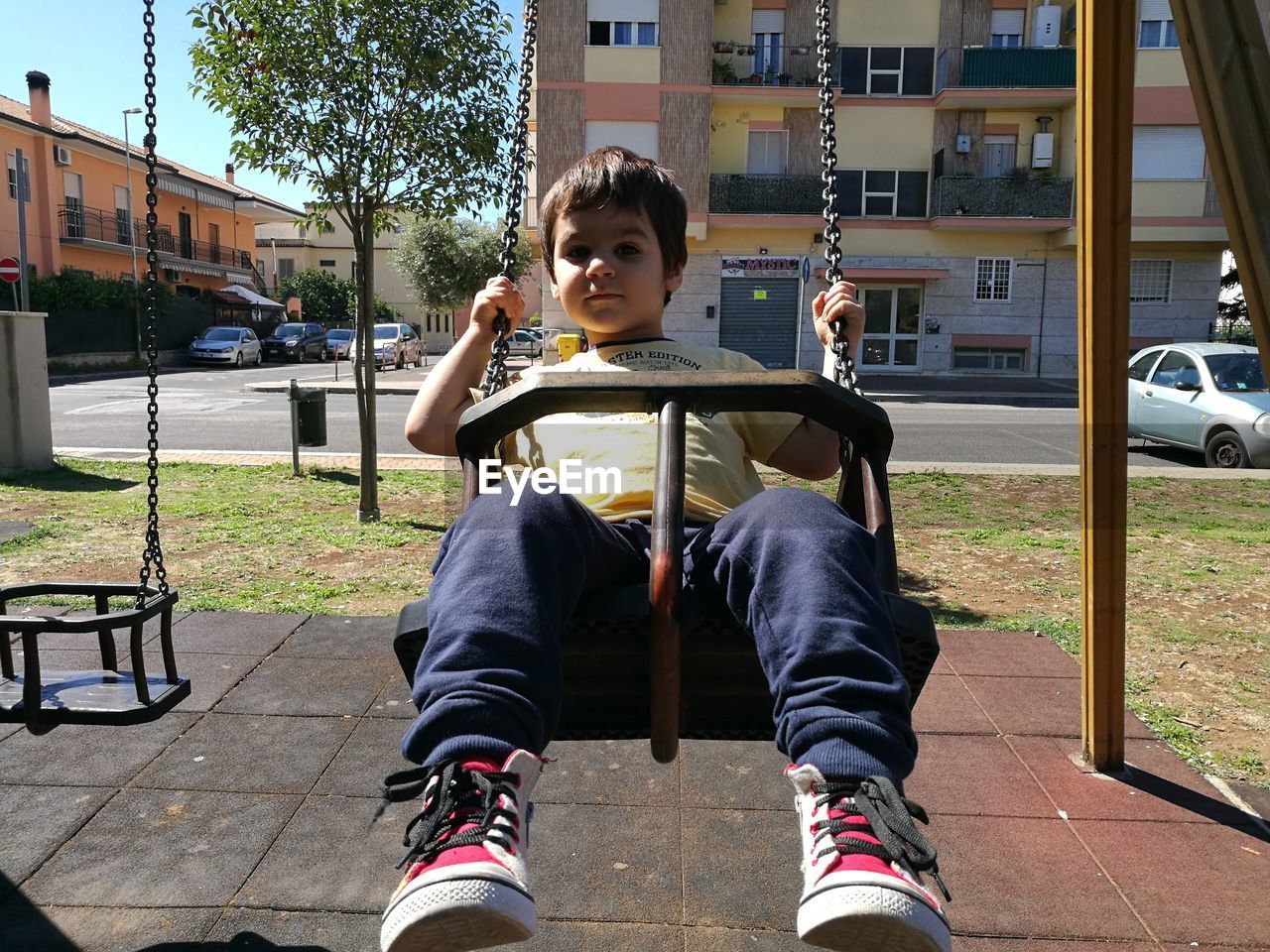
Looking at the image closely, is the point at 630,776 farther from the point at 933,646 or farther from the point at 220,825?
the point at 933,646

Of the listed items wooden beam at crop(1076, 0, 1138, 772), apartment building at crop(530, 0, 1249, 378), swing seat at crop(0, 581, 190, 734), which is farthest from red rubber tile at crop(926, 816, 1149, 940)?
apartment building at crop(530, 0, 1249, 378)

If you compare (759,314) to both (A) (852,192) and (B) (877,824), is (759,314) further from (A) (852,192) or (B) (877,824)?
(B) (877,824)

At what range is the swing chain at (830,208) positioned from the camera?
6.57 ft

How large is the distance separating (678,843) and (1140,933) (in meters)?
1.00

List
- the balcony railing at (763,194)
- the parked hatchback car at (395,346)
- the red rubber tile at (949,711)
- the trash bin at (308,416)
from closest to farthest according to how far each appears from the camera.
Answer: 1. the red rubber tile at (949,711)
2. the trash bin at (308,416)
3. the balcony railing at (763,194)
4. the parked hatchback car at (395,346)

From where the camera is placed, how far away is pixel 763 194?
2236cm

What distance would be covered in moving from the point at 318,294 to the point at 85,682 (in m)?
47.7

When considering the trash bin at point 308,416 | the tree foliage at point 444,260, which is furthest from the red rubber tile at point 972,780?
the tree foliage at point 444,260

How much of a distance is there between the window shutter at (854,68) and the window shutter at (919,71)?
89 cm

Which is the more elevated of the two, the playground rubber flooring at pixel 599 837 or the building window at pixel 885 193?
the building window at pixel 885 193

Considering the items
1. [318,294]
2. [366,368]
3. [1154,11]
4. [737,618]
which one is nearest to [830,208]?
[737,618]

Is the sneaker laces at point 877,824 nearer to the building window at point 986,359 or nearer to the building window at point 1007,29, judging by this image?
the building window at point 986,359

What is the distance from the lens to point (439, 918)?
1.21 m

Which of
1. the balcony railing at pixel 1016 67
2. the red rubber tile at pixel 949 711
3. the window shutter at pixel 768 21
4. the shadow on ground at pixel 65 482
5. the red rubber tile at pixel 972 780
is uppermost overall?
the window shutter at pixel 768 21
